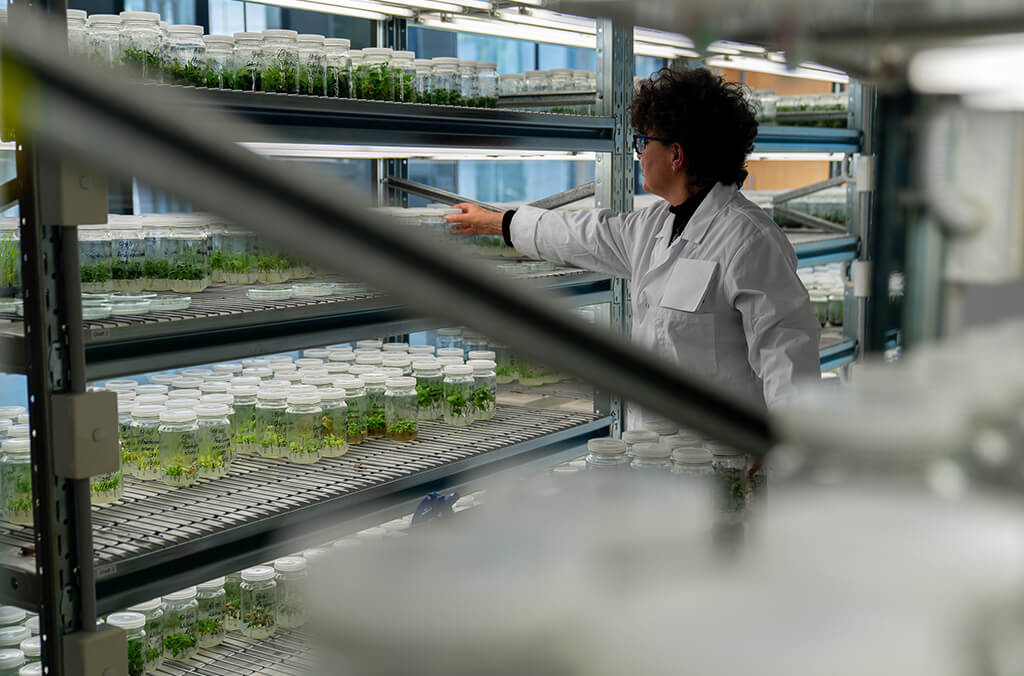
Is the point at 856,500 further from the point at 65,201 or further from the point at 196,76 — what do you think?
the point at 196,76

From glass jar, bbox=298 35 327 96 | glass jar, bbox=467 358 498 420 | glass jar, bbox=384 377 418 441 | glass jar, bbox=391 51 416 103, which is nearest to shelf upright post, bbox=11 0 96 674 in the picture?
glass jar, bbox=298 35 327 96

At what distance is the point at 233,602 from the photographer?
279cm

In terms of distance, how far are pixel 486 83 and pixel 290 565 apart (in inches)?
58.7

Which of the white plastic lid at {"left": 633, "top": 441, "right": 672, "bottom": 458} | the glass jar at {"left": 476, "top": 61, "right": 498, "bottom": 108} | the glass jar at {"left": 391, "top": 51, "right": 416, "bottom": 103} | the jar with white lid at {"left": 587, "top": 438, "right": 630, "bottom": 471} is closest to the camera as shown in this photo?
the white plastic lid at {"left": 633, "top": 441, "right": 672, "bottom": 458}

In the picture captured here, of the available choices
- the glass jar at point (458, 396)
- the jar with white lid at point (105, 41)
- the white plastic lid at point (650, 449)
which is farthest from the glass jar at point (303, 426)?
the white plastic lid at point (650, 449)

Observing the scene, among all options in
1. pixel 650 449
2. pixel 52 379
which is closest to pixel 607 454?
pixel 650 449

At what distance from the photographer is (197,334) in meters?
2.31

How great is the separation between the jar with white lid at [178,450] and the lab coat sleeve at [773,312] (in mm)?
1473

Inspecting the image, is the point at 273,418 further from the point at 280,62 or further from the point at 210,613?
the point at 280,62

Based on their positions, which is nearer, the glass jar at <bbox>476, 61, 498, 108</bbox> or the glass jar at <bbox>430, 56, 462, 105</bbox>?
the glass jar at <bbox>430, 56, 462, 105</bbox>

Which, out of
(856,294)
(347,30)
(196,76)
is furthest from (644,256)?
(347,30)

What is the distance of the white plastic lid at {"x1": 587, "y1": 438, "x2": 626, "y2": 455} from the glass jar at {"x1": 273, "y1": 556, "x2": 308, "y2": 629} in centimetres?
132

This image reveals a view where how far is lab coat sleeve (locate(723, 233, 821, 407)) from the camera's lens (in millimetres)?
2693

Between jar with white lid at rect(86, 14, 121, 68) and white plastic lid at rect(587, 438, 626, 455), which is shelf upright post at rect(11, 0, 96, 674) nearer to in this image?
jar with white lid at rect(86, 14, 121, 68)
